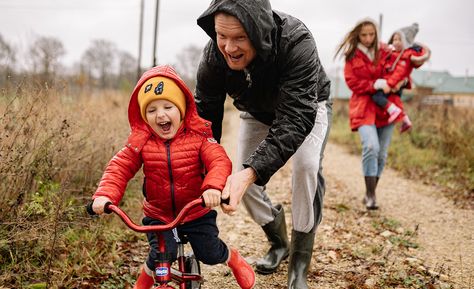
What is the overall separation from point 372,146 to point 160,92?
362cm

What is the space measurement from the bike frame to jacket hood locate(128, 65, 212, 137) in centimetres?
59

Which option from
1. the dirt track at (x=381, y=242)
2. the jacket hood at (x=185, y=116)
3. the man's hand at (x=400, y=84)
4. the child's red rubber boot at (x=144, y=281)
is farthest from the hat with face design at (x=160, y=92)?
the man's hand at (x=400, y=84)

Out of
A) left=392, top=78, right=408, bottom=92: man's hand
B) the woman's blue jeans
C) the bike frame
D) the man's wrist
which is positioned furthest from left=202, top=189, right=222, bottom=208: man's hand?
left=392, top=78, right=408, bottom=92: man's hand

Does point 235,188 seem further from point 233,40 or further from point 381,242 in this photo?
point 381,242

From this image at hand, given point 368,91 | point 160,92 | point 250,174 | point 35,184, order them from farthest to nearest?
point 368,91 → point 35,184 → point 160,92 → point 250,174

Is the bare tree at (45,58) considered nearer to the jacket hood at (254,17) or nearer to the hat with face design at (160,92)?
the hat with face design at (160,92)

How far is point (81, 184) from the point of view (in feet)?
14.9

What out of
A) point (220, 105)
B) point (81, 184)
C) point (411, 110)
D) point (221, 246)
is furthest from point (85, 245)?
point (411, 110)

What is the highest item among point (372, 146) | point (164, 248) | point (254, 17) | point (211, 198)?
point (254, 17)

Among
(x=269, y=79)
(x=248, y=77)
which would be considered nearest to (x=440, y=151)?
(x=269, y=79)

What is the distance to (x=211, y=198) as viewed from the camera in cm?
221

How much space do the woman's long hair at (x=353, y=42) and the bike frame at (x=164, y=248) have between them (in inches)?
149

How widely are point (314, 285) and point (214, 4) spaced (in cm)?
227

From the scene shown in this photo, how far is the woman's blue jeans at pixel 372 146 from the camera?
17.9ft
